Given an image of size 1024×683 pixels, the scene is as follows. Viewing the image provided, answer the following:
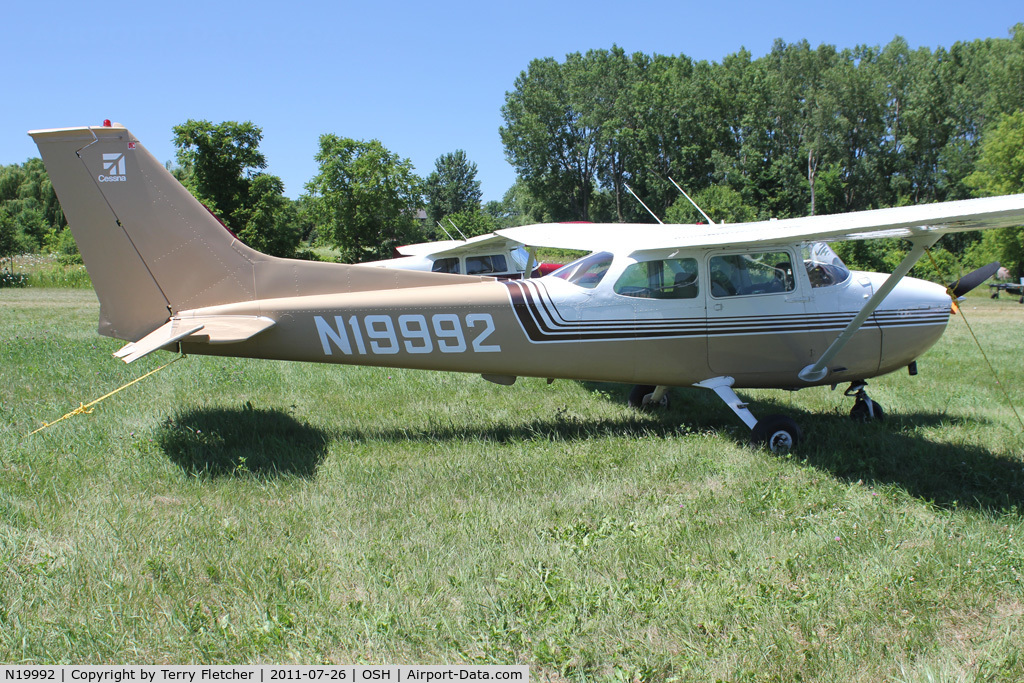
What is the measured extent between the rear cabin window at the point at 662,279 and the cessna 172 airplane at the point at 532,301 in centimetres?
1

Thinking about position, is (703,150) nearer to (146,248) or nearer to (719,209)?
(719,209)

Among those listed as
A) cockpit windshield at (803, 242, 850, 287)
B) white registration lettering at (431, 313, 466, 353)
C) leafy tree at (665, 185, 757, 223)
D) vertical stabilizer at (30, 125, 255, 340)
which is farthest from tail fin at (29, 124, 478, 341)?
leafy tree at (665, 185, 757, 223)

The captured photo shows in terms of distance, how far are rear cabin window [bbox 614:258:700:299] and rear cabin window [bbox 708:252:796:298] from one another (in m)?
0.23

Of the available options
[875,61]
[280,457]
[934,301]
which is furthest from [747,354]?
[875,61]

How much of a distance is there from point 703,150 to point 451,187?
114 ft

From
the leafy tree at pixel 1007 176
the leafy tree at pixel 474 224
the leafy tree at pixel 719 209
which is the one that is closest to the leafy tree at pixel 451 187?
the leafy tree at pixel 474 224

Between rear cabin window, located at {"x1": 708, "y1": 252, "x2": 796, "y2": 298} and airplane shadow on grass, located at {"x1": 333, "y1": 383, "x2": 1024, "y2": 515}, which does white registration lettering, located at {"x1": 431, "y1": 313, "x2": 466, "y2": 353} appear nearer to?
airplane shadow on grass, located at {"x1": 333, "y1": 383, "x2": 1024, "y2": 515}

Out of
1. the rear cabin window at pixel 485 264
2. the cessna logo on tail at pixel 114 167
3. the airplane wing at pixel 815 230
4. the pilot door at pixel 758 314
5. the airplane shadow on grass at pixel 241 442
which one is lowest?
the airplane shadow on grass at pixel 241 442

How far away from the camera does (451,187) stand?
8038 cm

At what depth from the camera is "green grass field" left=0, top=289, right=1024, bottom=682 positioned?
323 centimetres

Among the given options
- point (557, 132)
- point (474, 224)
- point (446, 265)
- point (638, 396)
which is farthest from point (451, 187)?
point (638, 396)

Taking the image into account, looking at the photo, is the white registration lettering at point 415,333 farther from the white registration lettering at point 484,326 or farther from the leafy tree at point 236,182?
the leafy tree at point 236,182

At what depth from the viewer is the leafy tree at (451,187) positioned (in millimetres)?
79625

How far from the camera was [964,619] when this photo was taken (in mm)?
3510
